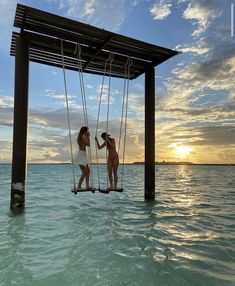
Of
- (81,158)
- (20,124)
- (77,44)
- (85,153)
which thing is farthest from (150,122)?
(20,124)

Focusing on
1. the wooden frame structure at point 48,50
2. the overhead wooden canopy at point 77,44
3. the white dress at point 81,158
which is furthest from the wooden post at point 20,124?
the white dress at point 81,158

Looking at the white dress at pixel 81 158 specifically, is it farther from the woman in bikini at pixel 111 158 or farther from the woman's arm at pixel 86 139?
the woman in bikini at pixel 111 158

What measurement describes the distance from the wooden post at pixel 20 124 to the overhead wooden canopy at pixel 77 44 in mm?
598

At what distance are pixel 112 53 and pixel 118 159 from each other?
3.55 metres

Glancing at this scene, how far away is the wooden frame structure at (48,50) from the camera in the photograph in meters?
9.26

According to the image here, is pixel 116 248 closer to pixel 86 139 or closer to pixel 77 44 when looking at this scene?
pixel 86 139

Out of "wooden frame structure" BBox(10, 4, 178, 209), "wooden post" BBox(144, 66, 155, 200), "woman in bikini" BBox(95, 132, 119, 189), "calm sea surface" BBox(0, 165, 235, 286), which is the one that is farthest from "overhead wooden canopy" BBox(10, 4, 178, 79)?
"calm sea surface" BBox(0, 165, 235, 286)

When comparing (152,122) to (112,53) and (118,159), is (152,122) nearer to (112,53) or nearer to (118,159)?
(118,159)

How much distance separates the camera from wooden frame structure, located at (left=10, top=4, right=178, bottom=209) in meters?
9.26

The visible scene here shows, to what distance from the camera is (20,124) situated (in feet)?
31.1

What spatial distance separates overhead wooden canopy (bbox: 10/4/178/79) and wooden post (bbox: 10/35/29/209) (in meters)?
0.60

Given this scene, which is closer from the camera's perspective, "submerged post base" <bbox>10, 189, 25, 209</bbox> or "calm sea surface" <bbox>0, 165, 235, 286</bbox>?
"calm sea surface" <bbox>0, 165, 235, 286</bbox>

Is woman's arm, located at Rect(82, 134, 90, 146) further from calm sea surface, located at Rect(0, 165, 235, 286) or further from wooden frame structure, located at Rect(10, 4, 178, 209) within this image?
calm sea surface, located at Rect(0, 165, 235, 286)

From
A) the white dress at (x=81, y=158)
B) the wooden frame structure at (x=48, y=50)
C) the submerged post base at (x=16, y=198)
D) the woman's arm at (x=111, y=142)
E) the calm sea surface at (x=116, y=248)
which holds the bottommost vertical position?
the calm sea surface at (x=116, y=248)
